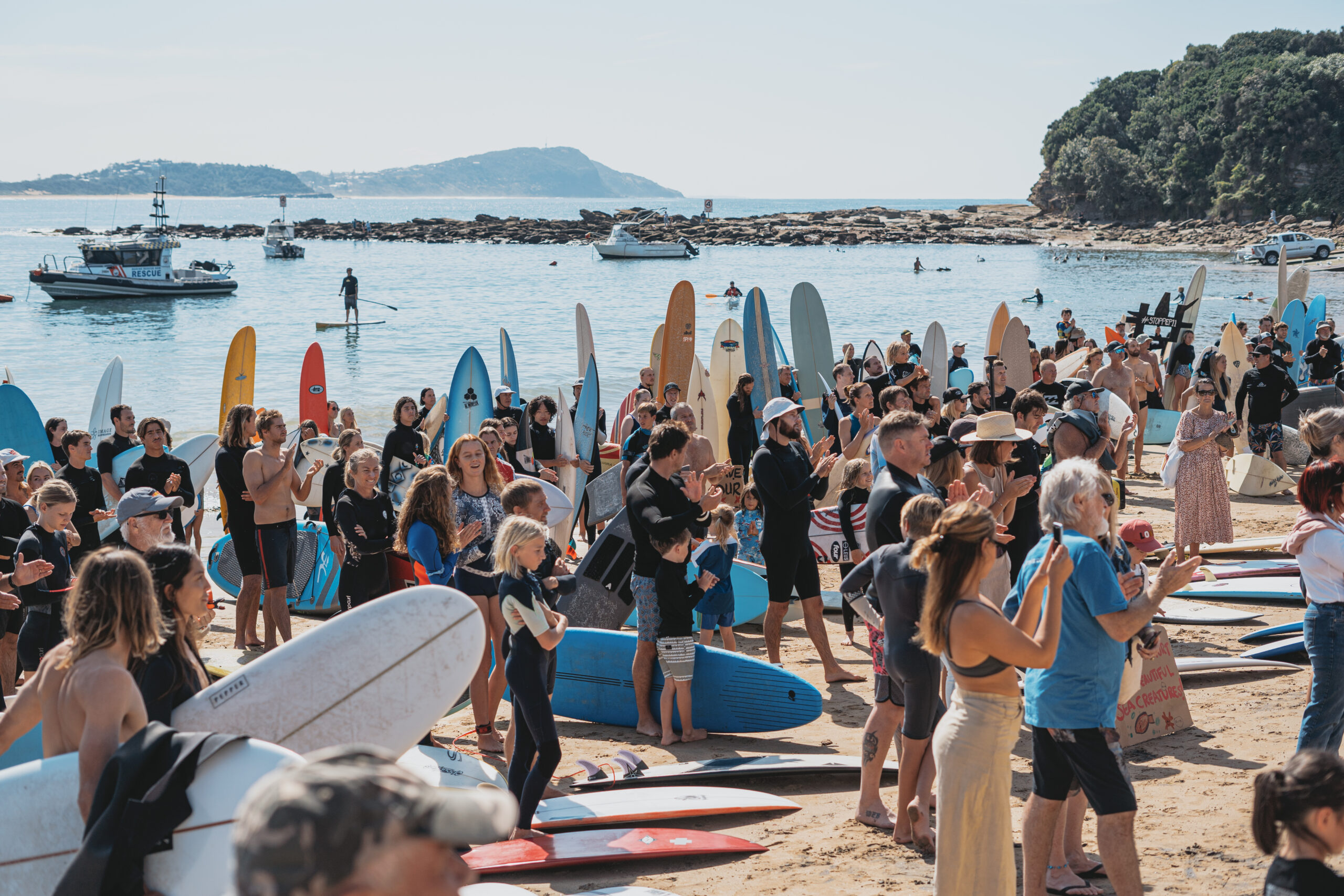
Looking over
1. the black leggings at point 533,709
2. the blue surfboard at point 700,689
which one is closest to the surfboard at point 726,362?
the blue surfboard at point 700,689

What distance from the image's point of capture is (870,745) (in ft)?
13.6

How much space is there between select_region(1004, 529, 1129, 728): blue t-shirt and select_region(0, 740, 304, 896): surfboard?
2178mm

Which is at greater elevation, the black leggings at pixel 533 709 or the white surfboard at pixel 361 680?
the white surfboard at pixel 361 680

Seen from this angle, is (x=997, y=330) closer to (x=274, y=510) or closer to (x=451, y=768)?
(x=274, y=510)

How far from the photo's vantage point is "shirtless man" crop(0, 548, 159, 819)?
2.39 meters

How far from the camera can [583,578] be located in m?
6.64

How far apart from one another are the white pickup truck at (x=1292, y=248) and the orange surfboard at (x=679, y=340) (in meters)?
49.9

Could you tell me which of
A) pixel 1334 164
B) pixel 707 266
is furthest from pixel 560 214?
pixel 1334 164

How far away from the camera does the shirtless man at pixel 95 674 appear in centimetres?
239

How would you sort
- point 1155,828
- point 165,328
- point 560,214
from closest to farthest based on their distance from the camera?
point 1155,828 → point 165,328 → point 560,214

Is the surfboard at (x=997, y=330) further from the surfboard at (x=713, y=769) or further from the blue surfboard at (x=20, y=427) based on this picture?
the blue surfboard at (x=20, y=427)

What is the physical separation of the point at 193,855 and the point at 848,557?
675cm

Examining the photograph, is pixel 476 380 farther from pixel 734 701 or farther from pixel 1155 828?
pixel 1155 828

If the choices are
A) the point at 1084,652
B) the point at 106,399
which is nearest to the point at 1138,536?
the point at 1084,652
